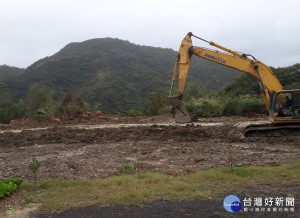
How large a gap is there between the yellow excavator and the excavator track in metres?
0.04

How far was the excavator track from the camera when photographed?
1205 centimetres

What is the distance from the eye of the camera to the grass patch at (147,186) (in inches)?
220

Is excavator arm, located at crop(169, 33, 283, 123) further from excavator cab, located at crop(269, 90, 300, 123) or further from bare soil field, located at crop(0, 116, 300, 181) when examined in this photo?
bare soil field, located at crop(0, 116, 300, 181)

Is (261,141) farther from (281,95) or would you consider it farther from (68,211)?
(68,211)

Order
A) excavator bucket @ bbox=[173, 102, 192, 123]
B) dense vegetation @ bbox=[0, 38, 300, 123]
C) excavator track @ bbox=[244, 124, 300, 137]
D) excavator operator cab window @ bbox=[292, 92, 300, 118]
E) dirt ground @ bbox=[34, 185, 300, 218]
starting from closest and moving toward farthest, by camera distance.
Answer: dirt ground @ bbox=[34, 185, 300, 218] → excavator operator cab window @ bbox=[292, 92, 300, 118] → excavator track @ bbox=[244, 124, 300, 137] → excavator bucket @ bbox=[173, 102, 192, 123] → dense vegetation @ bbox=[0, 38, 300, 123]

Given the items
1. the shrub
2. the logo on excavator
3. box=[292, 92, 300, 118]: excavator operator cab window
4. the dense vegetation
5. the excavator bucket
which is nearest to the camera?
the shrub

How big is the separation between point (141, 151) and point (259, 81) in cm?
593

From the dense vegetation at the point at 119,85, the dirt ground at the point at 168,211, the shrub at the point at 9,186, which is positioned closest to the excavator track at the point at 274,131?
the dirt ground at the point at 168,211

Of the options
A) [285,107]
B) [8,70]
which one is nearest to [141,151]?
[285,107]

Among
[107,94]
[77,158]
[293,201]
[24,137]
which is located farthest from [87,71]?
[293,201]

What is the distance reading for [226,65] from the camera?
1323 cm

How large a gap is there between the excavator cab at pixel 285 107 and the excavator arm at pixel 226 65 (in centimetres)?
57

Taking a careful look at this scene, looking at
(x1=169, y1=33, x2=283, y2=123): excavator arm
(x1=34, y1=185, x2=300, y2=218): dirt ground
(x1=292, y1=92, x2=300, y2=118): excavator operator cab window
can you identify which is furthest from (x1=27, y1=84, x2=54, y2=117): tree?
(x1=34, y1=185, x2=300, y2=218): dirt ground

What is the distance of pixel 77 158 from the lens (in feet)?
29.1
